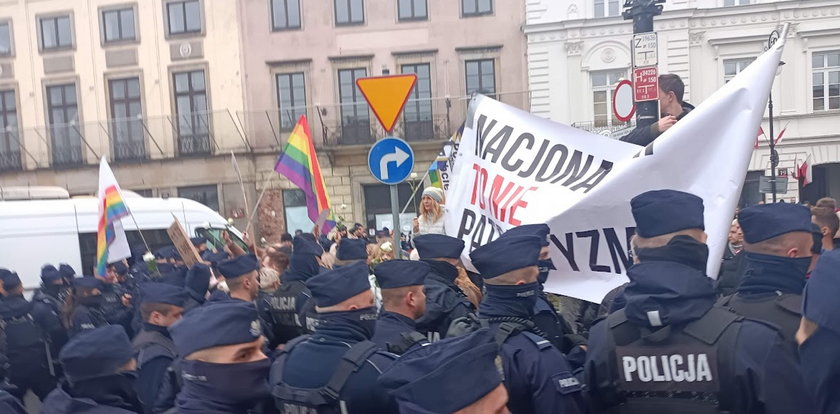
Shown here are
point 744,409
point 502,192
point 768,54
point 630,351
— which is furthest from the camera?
point 502,192

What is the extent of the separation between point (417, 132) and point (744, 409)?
2156cm

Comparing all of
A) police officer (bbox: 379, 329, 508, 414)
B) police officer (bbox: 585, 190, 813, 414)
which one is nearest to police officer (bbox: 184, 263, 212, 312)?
police officer (bbox: 585, 190, 813, 414)

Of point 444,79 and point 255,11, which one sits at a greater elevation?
point 255,11

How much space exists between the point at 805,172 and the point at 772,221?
19.5m

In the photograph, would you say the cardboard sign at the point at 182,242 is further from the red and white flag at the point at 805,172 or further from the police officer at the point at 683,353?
the red and white flag at the point at 805,172

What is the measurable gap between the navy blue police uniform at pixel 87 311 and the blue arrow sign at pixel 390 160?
3113 millimetres

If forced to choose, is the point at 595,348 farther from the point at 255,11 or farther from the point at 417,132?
the point at 255,11

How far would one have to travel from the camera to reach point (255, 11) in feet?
79.2

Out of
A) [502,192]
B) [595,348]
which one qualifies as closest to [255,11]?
[502,192]

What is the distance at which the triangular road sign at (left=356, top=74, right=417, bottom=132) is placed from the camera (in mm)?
5996

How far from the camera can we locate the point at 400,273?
11.9ft

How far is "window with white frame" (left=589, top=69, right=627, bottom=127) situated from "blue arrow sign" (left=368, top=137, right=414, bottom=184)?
1759cm

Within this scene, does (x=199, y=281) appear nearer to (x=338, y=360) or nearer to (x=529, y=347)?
(x=338, y=360)

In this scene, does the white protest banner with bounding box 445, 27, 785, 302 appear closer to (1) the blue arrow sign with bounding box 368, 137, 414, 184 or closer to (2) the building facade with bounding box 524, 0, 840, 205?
(1) the blue arrow sign with bounding box 368, 137, 414, 184
